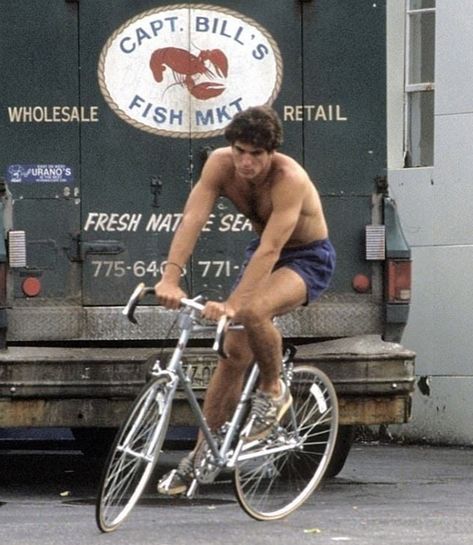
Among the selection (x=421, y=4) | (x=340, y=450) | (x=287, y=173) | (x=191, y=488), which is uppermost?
(x=421, y=4)

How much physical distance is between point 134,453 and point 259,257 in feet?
3.30

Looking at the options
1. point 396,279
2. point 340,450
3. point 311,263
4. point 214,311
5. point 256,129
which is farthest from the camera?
point 340,450

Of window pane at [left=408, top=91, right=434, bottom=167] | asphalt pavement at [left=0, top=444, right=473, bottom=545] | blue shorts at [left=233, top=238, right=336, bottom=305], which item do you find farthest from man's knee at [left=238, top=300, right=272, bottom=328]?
window pane at [left=408, top=91, right=434, bottom=167]

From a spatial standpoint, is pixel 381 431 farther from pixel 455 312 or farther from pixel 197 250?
pixel 197 250

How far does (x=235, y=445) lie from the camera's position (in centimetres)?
887

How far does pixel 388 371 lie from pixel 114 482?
10.7ft

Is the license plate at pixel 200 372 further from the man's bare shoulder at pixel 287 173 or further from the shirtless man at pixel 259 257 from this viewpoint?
the man's bare shoulder at pixel 287 173

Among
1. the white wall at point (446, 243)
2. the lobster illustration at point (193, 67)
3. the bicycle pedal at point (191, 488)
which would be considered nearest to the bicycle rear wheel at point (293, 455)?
the bicycle pedal at point (191, 488)

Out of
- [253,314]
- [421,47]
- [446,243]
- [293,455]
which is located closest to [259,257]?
[253,314]

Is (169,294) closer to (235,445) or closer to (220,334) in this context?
(220,334)

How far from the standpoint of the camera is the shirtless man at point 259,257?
846 centimetres

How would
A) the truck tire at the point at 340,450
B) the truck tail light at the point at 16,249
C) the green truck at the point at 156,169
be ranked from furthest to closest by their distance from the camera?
the truck tire at the point at 340,450 → the green truck at the point at 156,169 → the truck tail light at the point at 16,249

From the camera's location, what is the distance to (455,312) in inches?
599

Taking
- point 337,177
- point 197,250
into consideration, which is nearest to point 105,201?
point 197,250
